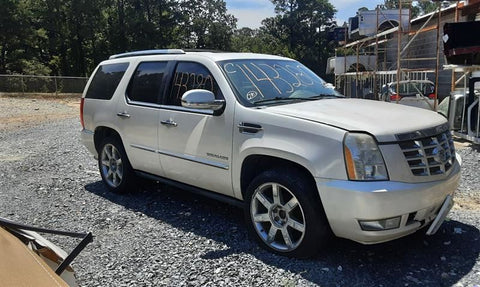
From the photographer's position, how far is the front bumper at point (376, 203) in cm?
319

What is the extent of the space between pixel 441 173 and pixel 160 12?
4994 centimetres

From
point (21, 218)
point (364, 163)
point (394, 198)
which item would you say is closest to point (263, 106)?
point (364, 163)

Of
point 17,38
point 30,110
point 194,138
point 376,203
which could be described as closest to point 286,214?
point 376,203

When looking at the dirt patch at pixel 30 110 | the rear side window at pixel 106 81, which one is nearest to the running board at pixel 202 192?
the rear side window at pixel 106 81

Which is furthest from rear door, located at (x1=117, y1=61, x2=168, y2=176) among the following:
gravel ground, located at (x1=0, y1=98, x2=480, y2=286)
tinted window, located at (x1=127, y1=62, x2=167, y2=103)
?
gravel ground, located at (x1=0, y1=98, x2=480, y2=286)

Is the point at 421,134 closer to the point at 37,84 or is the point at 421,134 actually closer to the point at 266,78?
the point at 266,78

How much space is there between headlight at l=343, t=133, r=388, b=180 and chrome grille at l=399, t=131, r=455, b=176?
235mm

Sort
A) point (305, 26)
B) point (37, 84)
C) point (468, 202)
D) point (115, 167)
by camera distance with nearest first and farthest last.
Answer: point (468, 202), point (115, 167), point (37, 84), point (305, 26)

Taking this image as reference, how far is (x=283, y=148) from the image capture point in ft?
11.8

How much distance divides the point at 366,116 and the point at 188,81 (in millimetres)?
2019

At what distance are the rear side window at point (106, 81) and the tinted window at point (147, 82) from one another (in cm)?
35

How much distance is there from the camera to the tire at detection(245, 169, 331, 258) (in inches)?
138

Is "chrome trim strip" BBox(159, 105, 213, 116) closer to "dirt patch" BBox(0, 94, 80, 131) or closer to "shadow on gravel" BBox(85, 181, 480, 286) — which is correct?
"shadow on gravel" BBox(85, 181, 480, 286)

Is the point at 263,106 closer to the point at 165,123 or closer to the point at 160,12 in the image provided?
the point at 165,123
